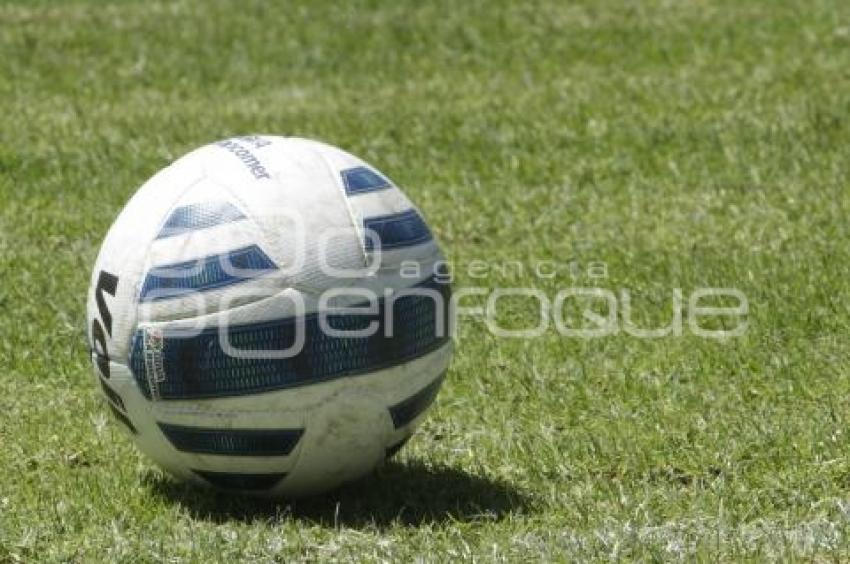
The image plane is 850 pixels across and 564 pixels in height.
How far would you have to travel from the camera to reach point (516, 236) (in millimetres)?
9484

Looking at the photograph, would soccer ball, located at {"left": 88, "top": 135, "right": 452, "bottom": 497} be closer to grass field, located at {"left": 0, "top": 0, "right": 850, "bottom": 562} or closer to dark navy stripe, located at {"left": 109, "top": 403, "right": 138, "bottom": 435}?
dark navy stripe, located at {"left": 109, "top": 403, "right": 138, "bottom": 435}

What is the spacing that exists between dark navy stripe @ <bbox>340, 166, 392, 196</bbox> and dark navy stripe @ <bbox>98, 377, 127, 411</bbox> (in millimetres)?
982

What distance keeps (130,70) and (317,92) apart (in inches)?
56.5

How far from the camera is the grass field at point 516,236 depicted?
19.2 ft

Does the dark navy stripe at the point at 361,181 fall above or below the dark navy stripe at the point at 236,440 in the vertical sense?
above

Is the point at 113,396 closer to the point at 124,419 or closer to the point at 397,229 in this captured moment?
the point at 124,419

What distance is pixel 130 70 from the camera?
12.9 meters

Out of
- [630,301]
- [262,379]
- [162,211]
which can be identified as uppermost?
[162,211]

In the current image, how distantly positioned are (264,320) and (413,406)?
63 cm

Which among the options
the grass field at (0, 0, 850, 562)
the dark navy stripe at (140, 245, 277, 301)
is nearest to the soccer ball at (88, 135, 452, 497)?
the dark navy stripe at (140, 245, 277, 301)

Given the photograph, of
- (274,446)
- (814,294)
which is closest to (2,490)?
(274,446)

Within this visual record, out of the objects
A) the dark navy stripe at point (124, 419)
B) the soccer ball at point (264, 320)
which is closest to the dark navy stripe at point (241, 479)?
the soccer ball at point (264, 320)

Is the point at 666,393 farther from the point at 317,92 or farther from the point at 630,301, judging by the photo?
the point at 317,92

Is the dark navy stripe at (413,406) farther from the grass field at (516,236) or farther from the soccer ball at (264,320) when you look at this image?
the grass field at (516,236)
